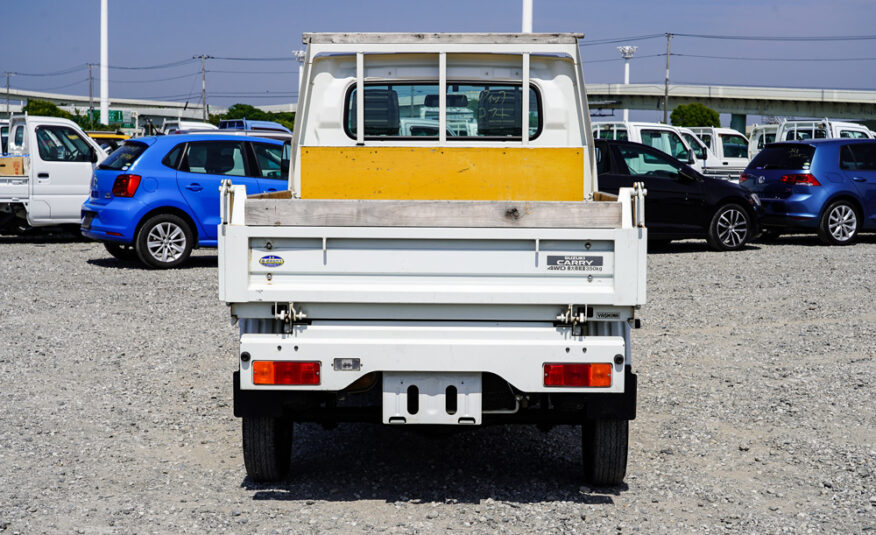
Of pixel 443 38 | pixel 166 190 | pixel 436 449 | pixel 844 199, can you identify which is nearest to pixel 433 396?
pixel 436 449

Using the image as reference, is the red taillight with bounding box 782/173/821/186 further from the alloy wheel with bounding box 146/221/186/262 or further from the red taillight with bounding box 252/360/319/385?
the red taillight with bounding box 252/360/319/385

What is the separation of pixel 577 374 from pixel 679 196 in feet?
38.7

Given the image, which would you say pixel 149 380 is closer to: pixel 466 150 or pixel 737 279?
pixel 466 150

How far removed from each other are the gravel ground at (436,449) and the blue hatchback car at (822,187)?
685 centimetres

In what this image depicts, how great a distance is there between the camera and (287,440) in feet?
17.4

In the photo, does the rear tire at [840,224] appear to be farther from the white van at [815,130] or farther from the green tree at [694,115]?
the green tree at [694,115]

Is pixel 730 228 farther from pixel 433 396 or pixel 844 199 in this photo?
pixel 433 396

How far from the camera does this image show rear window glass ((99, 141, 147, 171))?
13.8 m

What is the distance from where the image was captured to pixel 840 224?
17250 millimetres

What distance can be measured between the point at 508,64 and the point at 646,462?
2725 mm

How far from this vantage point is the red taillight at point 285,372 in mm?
4691

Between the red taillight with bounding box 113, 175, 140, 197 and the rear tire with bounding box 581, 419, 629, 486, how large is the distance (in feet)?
31.9

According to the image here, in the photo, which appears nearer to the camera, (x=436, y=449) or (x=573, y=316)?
(x=573, y=316)

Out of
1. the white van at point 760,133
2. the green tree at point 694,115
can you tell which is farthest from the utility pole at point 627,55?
the white van at point 760,133
